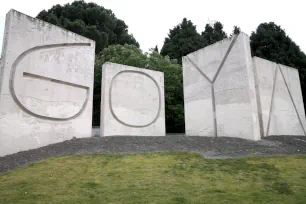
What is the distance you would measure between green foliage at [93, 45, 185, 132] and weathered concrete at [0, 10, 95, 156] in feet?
31.8

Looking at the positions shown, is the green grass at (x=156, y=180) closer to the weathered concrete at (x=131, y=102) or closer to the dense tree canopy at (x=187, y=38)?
the weathered concrete at (x=131, y=102)

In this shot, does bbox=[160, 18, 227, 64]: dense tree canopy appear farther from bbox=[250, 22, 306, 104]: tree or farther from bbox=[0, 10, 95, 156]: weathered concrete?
bbox=[0, 10, 95, 156]: weathered concrete

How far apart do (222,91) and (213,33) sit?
2318 cm

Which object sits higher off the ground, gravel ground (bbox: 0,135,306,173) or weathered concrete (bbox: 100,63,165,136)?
weathered concrete (bbox: 100,63,165,136)

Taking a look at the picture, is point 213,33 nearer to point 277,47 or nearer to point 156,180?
point 277,47

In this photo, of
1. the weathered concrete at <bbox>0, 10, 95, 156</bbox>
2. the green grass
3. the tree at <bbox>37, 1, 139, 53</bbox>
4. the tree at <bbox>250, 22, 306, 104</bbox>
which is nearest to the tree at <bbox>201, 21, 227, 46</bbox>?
the tree at <bbox>250, 22, 306, 104</bbox>

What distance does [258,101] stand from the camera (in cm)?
1431

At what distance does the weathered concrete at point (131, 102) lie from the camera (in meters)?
13.1

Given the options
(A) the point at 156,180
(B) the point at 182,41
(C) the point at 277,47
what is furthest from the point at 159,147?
(B) the point at 182,41

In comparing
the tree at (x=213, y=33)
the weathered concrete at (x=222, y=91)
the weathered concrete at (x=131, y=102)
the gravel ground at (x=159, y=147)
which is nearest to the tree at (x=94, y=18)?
the tree at (x=213, y=33)

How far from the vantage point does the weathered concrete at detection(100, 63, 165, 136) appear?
515 inches

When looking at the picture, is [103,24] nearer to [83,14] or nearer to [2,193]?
[83,14]

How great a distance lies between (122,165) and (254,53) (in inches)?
947

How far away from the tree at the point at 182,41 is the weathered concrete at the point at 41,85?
810 inches
